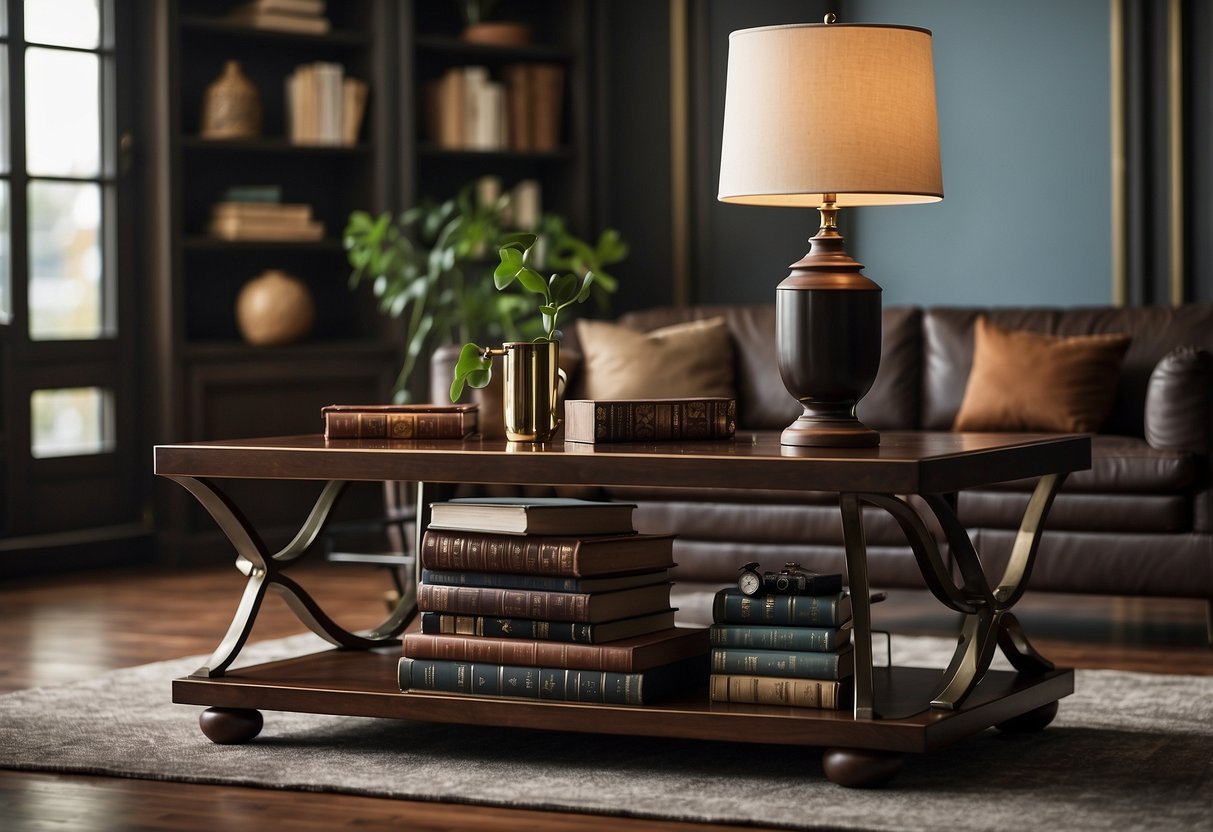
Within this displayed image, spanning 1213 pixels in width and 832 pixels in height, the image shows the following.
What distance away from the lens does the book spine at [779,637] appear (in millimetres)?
2738

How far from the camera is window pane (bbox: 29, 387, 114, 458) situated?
19.0 feet

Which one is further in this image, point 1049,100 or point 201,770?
point 1049,100

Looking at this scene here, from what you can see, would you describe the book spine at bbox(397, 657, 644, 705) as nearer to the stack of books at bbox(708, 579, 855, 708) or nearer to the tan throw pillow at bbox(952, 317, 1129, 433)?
the stack of books at bbox(708, 579, 855, 708)

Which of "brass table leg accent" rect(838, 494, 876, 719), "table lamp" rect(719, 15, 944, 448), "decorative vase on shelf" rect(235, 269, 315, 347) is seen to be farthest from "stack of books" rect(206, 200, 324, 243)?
"brass table leg accent" rect(838, 494, 876, 719)

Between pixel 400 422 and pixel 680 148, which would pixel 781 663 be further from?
pixel 680 148

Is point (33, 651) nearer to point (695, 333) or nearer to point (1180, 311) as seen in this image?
point (695, 333)

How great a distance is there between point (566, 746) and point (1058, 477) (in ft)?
3.15

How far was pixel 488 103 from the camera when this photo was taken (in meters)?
6.64

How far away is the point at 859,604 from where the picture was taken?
264cm

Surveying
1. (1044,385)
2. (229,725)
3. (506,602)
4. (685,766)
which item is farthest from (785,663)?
(1044,385)

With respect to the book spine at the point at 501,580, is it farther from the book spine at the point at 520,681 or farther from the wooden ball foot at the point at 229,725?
the wooden ball foot at the point at 229,725

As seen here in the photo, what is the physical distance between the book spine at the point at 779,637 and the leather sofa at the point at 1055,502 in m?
1.59

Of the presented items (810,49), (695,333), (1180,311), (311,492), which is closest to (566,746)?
(810,49)

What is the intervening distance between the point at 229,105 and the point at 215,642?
2.36 meters
